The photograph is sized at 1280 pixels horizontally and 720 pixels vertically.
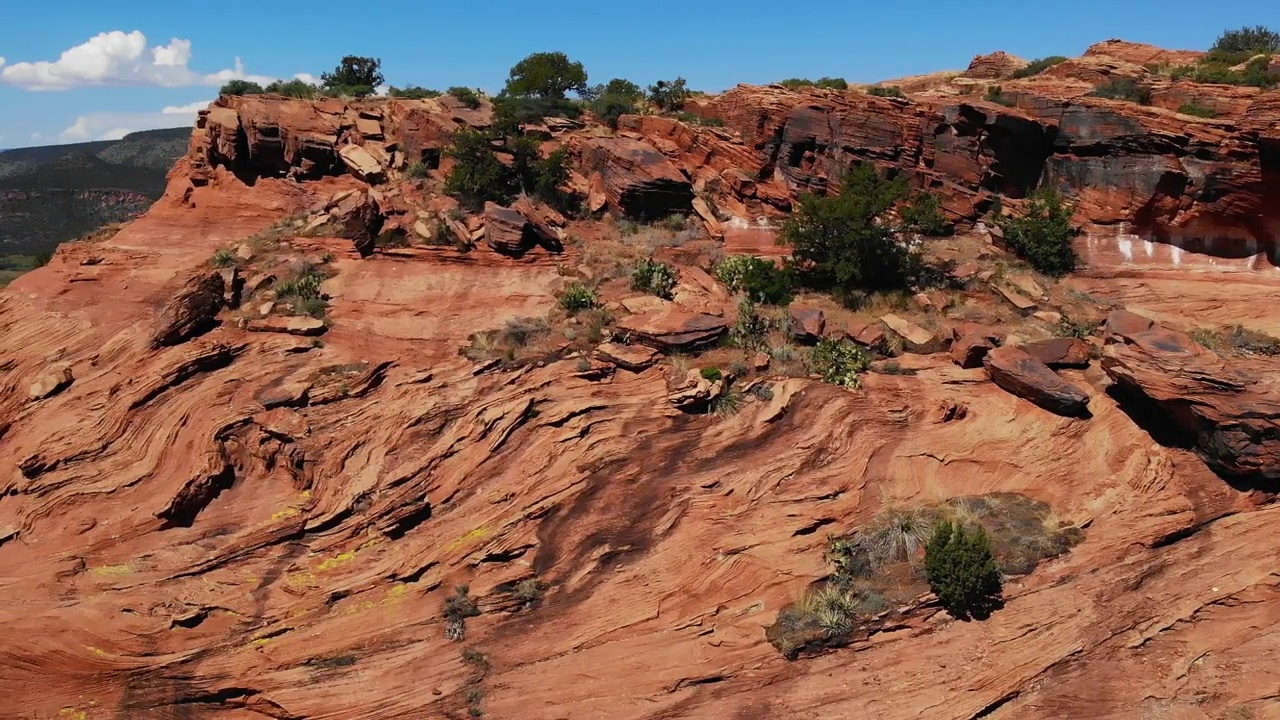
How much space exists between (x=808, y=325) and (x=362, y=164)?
16.3 metres

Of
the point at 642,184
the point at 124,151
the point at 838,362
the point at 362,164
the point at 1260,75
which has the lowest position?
the point at 838,362

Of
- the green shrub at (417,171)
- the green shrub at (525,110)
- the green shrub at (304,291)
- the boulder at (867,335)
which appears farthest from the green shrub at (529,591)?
the green shrub at (525,110)

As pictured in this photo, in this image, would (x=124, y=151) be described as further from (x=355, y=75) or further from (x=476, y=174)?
(x=476, y=174)

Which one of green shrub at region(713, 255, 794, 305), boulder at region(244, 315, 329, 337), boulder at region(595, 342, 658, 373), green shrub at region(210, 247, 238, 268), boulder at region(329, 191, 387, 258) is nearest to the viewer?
boulder at region(595, 342, 658, 373)

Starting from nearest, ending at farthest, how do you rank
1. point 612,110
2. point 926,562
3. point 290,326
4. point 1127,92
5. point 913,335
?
point 926,562 < point 290,326 < point 913,335 < point 1127,92 < point 612,110

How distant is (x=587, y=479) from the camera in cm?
1472

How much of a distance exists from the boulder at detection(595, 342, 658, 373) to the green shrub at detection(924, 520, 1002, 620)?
23.8ft

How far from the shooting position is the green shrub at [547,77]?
34.4 m

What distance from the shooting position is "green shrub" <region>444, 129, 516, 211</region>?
24047mm

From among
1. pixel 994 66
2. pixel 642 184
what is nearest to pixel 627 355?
pixel 642 184

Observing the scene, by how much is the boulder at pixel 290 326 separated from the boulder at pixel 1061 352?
1723 centimetres

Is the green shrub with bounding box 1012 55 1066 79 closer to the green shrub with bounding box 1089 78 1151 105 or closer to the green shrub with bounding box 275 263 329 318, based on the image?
the green shrub with bounding box 1089 78 1151 105

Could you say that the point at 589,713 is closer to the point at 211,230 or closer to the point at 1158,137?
the point at 211,230

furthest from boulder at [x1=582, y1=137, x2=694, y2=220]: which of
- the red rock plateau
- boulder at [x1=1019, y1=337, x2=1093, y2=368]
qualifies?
boulder at [x1=1019, y1=337, x2=1093, y2=368]
